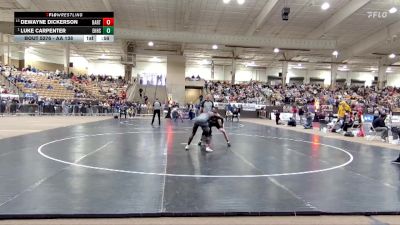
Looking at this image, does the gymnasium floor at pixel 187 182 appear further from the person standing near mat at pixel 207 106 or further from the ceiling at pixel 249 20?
the ceiling at pixel 249 20

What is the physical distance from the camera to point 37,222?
418cm

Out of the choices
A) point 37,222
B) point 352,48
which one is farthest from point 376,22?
point 37,222

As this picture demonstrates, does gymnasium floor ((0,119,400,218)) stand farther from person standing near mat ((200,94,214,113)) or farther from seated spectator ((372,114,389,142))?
seated spectator ((372,114,389,142))

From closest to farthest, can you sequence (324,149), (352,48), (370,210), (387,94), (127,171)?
(370,210), (127,171), (324,149), (352,48), (387,94)

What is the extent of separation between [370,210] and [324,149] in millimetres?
7126

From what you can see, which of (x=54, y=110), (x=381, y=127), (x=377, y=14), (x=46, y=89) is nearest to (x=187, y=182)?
(x=381, y=127)

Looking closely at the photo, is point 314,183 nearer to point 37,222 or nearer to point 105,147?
point 37,222
